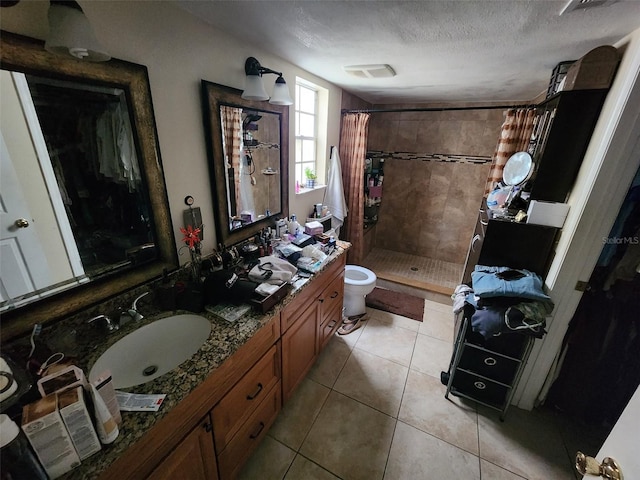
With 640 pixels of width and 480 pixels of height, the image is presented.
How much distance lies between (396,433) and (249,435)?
869mm

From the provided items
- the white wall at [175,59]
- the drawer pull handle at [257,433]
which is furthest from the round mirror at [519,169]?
the drawer pull handle at [257,433]

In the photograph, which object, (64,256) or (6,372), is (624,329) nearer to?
(6,372)

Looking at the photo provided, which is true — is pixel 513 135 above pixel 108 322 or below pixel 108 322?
above

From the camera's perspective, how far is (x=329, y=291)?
193 cm

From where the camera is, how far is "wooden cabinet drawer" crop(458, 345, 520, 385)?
1.53 meters

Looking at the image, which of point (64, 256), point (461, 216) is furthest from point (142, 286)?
point (461, 216)

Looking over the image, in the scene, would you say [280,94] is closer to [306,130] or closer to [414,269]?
[306,130]

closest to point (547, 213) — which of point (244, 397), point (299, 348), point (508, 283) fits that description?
point (508, 283)

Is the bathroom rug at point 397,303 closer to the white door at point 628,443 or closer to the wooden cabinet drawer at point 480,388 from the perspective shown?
the wooden cabinet drawer at point 480,388

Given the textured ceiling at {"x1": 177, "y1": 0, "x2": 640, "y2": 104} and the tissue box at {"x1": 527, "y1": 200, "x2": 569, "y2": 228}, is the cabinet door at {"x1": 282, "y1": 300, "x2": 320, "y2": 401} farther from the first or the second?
the textured ceiling at {"x1": 177, "y1": 0, "x2": 640, "y2": 104}

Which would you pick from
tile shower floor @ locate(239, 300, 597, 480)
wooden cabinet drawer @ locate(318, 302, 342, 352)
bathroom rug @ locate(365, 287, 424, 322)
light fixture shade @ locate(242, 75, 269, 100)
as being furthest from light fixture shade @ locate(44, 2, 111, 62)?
bathroom rug @ locate(365, 287, 424, 322)

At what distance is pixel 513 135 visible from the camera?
7.71 ft

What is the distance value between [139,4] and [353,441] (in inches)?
90.8

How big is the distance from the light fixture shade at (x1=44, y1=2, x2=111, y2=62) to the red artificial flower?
74 cm
